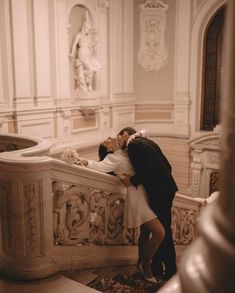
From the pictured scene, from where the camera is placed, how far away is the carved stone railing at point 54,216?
109 inches

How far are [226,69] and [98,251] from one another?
295 cm

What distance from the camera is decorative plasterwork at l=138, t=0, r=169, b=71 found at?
33.6 feet

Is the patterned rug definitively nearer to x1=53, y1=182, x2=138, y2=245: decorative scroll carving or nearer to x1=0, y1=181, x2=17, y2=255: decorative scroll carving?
x1=53, y1=182, x2=138, y2=245: decorative scroll carving

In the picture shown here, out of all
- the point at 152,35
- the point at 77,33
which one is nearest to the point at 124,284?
the point at 77,33

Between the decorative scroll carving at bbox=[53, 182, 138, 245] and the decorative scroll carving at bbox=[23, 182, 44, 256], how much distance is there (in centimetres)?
19

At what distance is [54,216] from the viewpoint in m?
3.02

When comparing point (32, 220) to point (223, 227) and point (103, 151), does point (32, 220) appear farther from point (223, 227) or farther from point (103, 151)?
point (223, 227)

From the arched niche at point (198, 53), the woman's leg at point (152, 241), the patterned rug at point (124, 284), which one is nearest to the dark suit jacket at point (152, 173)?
the woman's leg at point (152, 241)

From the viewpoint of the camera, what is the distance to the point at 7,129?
690 centimetres

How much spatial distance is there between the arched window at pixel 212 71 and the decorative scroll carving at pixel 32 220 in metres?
8.02

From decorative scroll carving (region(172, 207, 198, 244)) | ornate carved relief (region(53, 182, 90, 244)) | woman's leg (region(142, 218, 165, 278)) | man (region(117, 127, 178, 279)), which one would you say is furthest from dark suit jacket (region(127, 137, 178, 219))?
decorative scroll carving (region(172, 207, 198, 244))

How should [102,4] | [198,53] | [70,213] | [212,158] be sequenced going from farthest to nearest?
[198,53]
[212,158]
[102,4]
[70,213]

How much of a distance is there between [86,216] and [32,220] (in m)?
0.60

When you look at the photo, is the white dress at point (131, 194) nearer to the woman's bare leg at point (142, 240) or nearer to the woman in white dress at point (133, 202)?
the woman in white dress at point (133, 202)
